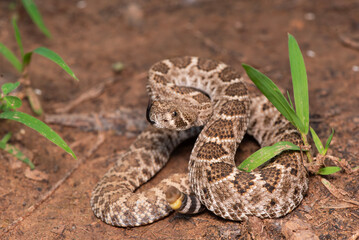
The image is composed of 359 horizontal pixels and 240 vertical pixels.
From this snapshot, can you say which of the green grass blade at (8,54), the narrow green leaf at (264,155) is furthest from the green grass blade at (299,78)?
the green grass blade at (8,54)

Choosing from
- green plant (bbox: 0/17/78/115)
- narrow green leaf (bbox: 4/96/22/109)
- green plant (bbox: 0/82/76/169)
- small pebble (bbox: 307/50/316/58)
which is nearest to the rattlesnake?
green plant (bbox: 0/82/76/169)

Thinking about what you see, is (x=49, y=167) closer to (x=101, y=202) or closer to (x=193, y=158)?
(x=101, y=202)

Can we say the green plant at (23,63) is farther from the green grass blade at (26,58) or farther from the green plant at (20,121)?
the green plant at (20,121)

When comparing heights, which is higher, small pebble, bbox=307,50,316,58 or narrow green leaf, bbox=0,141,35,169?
narrow green leaf, bbox=0,141,35,169

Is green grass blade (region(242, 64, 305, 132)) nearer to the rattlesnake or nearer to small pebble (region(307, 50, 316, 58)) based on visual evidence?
the rattlesnake

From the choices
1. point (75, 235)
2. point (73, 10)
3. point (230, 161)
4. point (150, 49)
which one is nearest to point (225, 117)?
point (230, 161)
